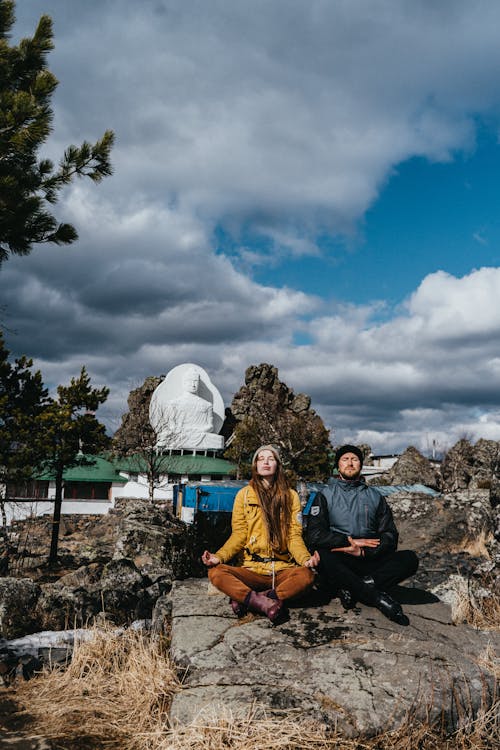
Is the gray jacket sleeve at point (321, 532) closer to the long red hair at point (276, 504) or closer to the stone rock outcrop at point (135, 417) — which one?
the long red hair at point (276, 504)

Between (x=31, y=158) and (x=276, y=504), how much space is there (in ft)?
30.3

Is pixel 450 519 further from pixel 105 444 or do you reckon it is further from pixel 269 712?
pixel 105 444

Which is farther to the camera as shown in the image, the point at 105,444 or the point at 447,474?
the point at 447,474

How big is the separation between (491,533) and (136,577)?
7.18 metres

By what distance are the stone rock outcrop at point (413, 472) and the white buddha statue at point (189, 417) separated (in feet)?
44.0

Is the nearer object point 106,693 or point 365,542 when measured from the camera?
point 106,693

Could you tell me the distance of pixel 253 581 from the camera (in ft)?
16.4

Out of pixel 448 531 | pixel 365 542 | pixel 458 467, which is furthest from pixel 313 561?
pixel 458 467

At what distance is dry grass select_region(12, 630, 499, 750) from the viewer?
129 inches

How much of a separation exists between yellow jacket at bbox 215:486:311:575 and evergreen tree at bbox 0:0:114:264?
8.00 meters

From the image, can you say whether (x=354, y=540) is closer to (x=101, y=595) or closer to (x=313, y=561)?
(x=313, y=561)

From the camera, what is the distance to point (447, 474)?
140ft

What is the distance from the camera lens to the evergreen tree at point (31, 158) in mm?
10445

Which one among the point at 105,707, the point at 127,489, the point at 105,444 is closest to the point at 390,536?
the point at 105,707
